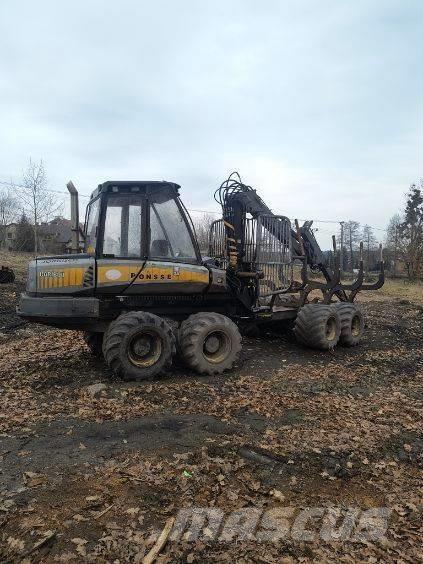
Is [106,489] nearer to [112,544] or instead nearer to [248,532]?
[112,544]

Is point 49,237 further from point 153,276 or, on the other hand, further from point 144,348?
point 144,348

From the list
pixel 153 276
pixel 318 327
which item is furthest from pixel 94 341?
pixel 318 327

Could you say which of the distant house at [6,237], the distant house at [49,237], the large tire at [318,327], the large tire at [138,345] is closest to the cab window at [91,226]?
the large tire at [138,345]

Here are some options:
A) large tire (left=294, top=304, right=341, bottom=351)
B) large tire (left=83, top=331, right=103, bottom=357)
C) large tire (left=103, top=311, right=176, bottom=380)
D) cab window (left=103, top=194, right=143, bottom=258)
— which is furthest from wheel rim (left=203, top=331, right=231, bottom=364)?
large tire (left=294, top=304, right=341, bottom=351)

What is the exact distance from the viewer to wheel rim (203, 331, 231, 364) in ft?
25.0

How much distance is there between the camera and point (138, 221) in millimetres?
7398

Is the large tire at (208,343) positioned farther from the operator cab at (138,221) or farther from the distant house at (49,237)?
the distant house at (49,237)

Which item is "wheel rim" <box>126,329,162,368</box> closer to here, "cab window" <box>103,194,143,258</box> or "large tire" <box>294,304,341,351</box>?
"cab window" <box>103,194,143,258</box>

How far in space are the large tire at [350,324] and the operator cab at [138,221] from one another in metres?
4.29

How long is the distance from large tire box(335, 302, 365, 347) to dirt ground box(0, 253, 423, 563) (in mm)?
1729

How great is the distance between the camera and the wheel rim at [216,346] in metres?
7.63

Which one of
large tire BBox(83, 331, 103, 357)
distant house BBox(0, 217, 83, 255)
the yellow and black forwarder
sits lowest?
large tire BBox(83, 331, 103, 357)

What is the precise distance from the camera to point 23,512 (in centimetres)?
357

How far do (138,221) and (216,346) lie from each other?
2.33 metres
